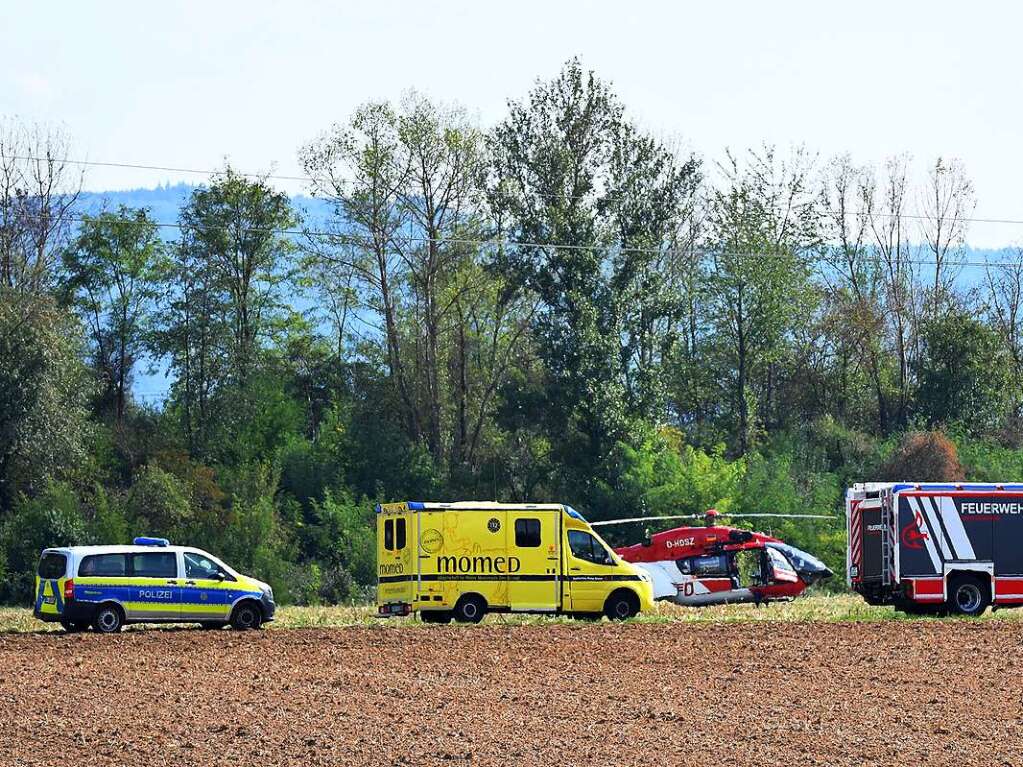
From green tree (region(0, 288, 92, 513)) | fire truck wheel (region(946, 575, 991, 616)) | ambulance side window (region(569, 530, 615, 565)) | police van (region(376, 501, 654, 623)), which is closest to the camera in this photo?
police van (region(376, 501, 654, 623))

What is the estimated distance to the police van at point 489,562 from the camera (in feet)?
103

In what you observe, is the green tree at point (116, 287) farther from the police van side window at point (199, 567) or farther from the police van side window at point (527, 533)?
the police van side window at point (527, 533)

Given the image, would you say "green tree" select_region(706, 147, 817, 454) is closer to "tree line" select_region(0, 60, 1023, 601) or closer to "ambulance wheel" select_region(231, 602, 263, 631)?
"tree line" select_region(0, 60, 1023, 601)

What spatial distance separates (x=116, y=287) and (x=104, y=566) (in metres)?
38.3

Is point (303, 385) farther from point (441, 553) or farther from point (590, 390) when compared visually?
point (441, 553)

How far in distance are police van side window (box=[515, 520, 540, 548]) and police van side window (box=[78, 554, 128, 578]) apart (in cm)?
740

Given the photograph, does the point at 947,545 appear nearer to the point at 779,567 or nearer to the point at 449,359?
the point at 779,567

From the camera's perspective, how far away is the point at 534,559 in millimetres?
31766

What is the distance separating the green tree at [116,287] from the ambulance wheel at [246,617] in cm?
3584

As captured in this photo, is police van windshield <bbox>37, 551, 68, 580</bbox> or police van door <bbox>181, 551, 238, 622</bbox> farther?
police van door <bbox>181, 551, 238, 622</bbox>

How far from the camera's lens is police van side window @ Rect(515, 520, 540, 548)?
104 ft

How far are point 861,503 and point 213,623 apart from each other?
13.4 m

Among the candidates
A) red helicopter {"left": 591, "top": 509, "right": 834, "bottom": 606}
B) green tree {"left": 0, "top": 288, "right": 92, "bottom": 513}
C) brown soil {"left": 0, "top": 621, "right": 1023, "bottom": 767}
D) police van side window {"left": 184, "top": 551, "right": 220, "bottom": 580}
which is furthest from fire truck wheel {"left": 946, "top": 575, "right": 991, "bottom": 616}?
green tree {"left": 0, "top": 288, "right": 92, "bottom": 513}

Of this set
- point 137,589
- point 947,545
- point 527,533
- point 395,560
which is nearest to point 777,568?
point 947,545
